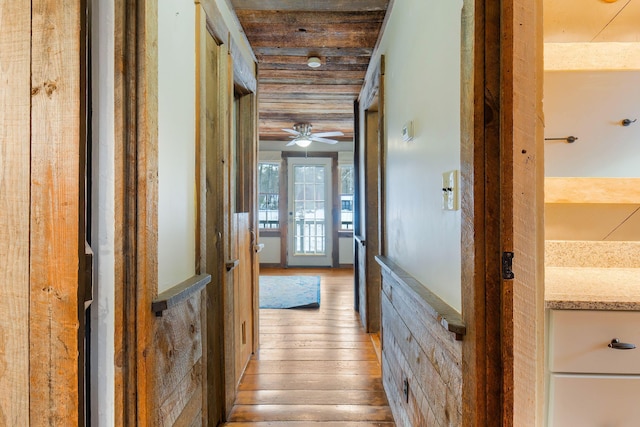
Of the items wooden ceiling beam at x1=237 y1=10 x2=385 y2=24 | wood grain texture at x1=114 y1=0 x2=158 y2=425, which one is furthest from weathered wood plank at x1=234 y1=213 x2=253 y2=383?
wooden ceiling beam at x1=237 y1=10 x2=385 y2=24

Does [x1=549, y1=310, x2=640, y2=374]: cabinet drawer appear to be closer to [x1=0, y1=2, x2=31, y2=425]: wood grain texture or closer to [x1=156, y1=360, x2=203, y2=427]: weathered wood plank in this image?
[x1=156, y1=360, x2=203, y2=427]: weathered wood plank

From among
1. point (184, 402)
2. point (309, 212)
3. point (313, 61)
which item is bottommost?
point (184, 402)

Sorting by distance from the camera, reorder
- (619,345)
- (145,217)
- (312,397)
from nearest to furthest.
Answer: (145,217) < (619,345) < (312,397)

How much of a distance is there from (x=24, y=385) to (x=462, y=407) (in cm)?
114

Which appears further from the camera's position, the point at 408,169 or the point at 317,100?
the point at 317,100

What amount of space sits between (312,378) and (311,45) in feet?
8.03

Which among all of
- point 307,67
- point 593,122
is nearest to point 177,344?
point 593,122

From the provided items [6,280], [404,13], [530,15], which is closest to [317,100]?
[404,13]

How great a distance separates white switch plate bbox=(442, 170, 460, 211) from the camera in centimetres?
103

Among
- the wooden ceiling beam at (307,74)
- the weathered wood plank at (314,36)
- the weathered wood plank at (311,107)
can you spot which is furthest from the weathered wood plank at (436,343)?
the weathered wood plank at (311,107)

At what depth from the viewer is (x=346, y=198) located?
264 inches

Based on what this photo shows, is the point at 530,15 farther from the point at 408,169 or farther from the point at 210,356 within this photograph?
the point at 210,356

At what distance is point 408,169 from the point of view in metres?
1.65

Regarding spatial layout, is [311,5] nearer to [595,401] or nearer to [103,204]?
[103,204]
